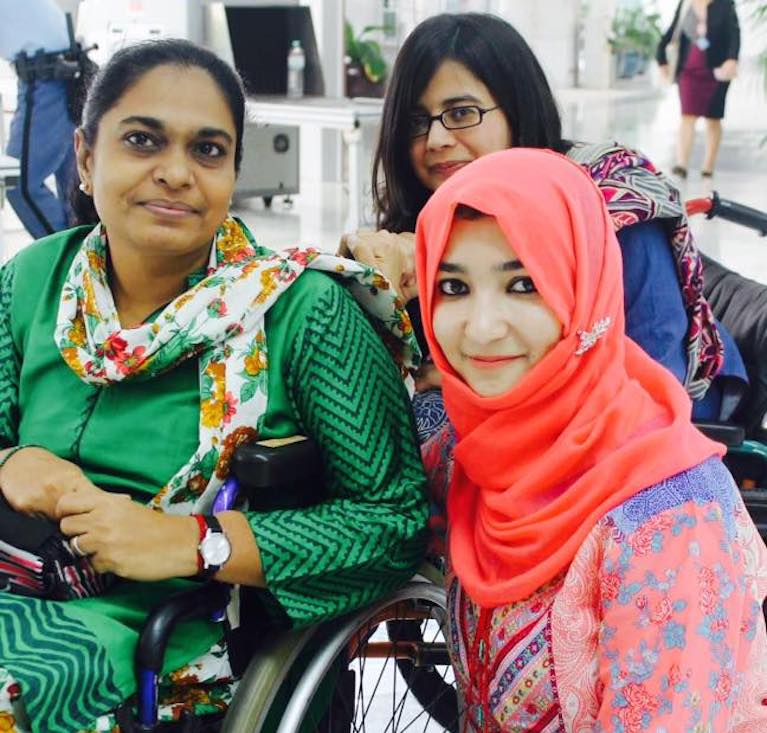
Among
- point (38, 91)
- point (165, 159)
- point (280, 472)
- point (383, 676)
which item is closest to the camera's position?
point (280, 472)

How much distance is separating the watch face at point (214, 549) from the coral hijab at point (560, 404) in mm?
271

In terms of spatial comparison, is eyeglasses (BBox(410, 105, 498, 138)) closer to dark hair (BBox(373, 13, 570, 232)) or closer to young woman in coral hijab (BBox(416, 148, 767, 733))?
dark hair (BBox(373, 13, 570, 232))

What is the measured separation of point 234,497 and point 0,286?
472mm

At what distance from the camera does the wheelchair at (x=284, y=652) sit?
3.93 ft

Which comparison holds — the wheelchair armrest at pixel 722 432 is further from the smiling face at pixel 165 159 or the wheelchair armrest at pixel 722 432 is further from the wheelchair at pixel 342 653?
the smiling face at pixel 165 159

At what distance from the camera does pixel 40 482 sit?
1298 mm

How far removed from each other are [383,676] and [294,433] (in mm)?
874

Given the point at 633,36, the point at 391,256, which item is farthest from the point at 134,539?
the point at 633,36

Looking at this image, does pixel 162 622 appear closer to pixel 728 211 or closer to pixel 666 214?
pixel 666 214

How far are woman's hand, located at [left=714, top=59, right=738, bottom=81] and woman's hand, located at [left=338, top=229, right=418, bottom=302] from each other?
24.2ft

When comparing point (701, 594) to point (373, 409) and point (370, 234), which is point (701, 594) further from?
point (370, 234)

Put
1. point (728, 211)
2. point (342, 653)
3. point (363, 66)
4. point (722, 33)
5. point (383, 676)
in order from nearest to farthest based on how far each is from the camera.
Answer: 1. point (342, 653)
2. point (383, 676)
3. point (728, 211)
4. point (722, 33)
5. point (363, 66)

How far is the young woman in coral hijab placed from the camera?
1.04 metres

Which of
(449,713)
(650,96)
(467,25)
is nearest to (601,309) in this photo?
(467,25)
